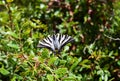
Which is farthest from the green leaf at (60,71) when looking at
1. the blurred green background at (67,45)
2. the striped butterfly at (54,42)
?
the striped butterfly at (54,42)

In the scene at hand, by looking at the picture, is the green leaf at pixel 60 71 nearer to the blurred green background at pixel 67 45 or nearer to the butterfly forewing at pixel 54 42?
the blurred green background at pixel 67 45

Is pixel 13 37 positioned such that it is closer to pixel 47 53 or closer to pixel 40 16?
pixel 47 53

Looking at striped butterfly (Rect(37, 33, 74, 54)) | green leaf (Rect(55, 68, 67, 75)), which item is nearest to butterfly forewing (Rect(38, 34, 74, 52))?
striped butterfly (Rect(37, 33, 74, 54))

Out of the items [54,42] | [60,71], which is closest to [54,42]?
[54,42]

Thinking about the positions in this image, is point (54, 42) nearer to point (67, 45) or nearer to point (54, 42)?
point (54, 42)

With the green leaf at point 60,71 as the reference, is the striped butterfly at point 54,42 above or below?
above

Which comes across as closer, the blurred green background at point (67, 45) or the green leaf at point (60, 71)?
the green leaf at point (60, 71)

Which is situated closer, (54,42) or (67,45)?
(54,42)

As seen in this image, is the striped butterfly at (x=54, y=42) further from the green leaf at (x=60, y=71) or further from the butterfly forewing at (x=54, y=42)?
the green leaf at (x=60, y=71)
